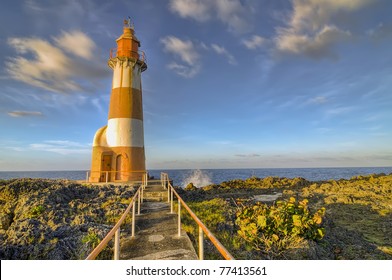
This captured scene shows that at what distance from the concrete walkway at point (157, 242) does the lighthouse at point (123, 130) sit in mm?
10758

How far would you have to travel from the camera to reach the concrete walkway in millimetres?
5562

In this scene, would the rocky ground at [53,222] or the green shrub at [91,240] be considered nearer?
the rocky ground at [53,222]

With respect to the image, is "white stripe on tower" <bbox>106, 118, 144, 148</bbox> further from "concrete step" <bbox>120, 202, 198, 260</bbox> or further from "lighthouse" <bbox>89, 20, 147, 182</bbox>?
"concrete step" <bbox>120, 202, 198, 260</bbox>

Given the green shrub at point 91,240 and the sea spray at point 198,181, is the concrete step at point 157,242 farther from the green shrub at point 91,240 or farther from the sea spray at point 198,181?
the sea spray at point 198,181

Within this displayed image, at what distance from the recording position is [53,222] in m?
8.20

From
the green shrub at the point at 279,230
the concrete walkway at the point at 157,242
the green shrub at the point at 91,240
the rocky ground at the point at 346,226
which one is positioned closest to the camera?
the concrete walkway at the point at 157,242

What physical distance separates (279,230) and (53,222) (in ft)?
24.7

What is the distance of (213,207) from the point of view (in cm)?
1315

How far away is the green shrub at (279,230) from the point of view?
7582mm

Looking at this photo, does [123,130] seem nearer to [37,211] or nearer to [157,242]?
[37,211]

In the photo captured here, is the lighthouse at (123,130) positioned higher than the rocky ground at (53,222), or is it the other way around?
the lighthouse at (123,130)

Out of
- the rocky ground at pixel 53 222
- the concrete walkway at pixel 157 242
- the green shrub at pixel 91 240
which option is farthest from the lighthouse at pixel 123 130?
the green shrub at pixel 91 240

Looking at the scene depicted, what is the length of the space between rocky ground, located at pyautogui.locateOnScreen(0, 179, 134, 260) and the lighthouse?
4973mm

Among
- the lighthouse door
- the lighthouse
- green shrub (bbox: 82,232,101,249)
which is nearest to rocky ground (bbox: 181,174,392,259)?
green shrub (bbox: 82,232,101,249)
